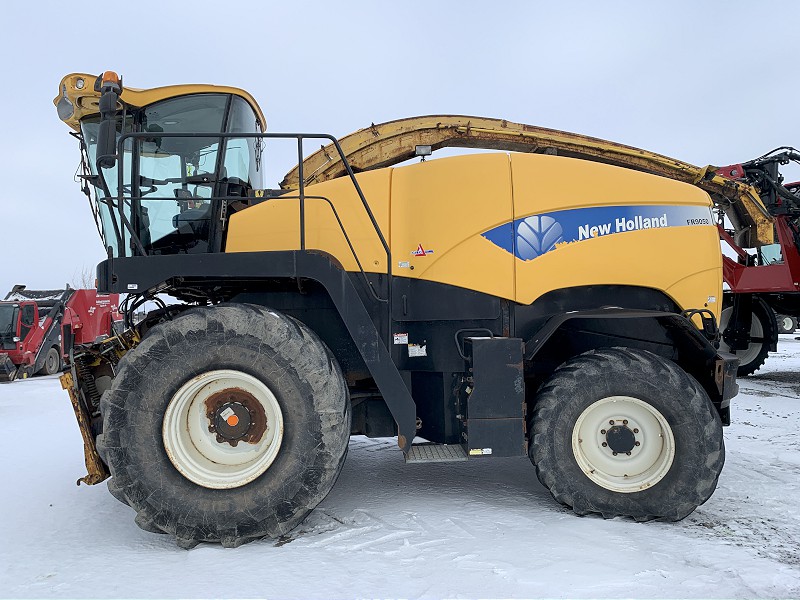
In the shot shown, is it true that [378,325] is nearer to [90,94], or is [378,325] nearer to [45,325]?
[90,94]

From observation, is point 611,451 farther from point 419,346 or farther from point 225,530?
point 225,530

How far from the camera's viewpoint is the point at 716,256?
3.72m

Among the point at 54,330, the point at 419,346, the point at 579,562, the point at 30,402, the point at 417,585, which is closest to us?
the point at 417,585

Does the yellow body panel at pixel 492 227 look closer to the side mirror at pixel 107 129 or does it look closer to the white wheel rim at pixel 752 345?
the side mirror at pixel 107 129

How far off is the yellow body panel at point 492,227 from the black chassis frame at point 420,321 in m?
0.13

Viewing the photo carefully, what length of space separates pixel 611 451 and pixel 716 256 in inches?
63.9

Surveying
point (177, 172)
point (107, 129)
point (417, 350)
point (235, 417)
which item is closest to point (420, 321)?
point (417, 350)

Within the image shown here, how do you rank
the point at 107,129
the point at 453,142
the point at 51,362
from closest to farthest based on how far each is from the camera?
the point at 107,129
the point at 453,142
the point at 51,362

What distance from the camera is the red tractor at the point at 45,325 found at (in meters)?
11.7

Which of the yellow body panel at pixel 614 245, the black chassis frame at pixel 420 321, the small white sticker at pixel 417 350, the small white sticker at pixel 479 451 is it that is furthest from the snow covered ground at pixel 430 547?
the yellow body panel at pixel 614 245

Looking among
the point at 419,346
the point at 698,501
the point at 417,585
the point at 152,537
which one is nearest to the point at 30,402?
the point at 152,537

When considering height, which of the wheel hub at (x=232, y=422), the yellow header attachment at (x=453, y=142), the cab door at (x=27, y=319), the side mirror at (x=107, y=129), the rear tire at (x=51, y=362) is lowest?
the rear tire at (x=51, y=362)

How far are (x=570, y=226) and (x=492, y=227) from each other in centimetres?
53

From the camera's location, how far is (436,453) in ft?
11.1
